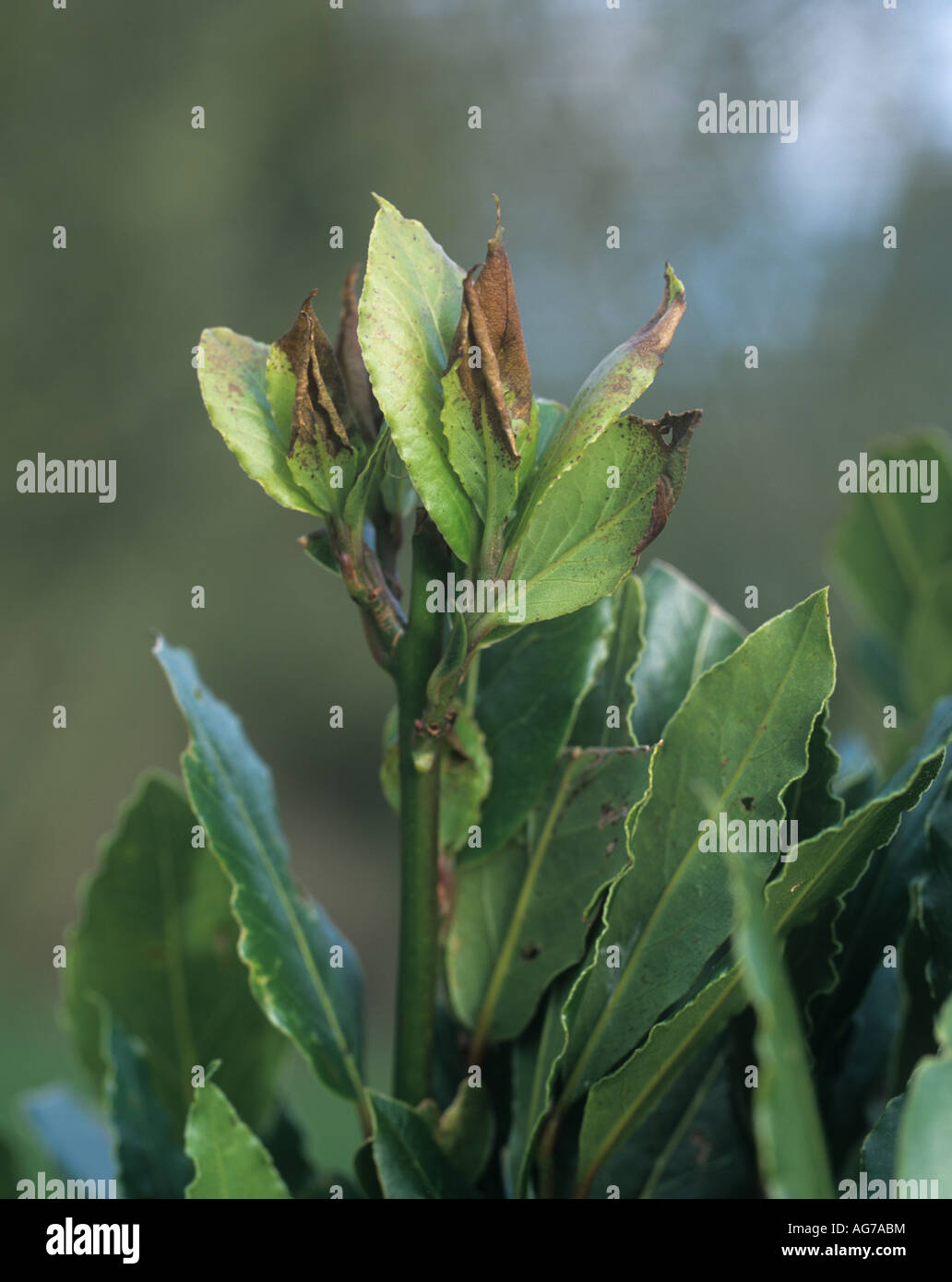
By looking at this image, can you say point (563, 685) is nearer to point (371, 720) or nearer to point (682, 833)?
point (682, 833)

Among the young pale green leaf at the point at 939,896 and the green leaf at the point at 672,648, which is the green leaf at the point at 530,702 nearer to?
the green leaf at the point at 672,648

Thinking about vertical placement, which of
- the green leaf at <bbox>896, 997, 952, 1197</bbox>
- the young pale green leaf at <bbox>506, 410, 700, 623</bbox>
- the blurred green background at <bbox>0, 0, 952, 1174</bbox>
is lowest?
the green leaf at <bbox>896, 997, 952, 1197</bbox>

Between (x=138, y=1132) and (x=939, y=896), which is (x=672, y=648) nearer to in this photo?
(x=939, y=896)

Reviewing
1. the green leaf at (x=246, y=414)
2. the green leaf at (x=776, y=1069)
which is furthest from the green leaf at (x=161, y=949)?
the green leaf at (x=776, y=1069)

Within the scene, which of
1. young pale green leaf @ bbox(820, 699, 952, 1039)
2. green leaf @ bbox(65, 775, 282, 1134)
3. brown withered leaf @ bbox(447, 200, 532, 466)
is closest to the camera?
brown withered leaf @ bbox(447, 200, 532, 466)

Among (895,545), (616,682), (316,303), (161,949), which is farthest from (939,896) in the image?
(316,303)

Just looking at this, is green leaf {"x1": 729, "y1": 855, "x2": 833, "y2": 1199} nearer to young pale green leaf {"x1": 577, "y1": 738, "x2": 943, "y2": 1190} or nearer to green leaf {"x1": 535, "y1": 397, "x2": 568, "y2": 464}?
young pale green leaf {"x1": 577, "y1": 738, "x2": 943, "y2": 1190}

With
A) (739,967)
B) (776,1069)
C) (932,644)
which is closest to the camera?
(776,1069)

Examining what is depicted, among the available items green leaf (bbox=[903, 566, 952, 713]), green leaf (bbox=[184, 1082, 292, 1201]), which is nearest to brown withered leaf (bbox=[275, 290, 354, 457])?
green leaf (bbox=[184, 1082, 292, 1201])
